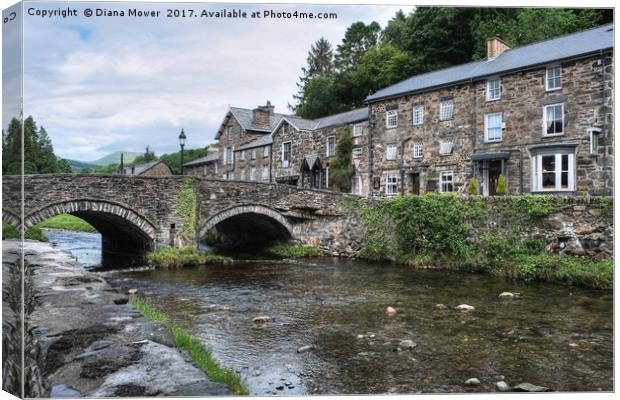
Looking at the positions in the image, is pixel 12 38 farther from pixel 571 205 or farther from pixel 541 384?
pixel 571 205

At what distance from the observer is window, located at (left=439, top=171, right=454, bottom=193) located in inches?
819

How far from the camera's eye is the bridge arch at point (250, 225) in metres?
17.3

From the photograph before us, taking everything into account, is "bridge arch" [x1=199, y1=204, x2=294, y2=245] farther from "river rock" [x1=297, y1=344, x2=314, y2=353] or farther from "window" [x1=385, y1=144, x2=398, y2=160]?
"river rock" [x1=297, y1=344, x2=314, y2=353]

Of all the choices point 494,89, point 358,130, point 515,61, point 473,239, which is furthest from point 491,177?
point 358,130

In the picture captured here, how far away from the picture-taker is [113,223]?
17219 millimetres

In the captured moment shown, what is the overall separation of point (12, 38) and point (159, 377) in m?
2.50

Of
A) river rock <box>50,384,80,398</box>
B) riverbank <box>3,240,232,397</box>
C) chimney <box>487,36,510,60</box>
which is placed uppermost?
chimney <box>487,36,510,60</box>

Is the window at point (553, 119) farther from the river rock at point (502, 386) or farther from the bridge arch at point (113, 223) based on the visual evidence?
the river rock at point (502, 386)

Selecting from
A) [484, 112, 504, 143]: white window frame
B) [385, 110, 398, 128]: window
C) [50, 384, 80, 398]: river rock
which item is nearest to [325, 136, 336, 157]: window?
[385, 110, 398, 128]: window

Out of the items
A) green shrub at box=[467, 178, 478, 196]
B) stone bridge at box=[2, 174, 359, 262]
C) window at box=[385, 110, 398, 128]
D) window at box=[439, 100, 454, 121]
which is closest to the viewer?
stone bridge at box=[2, 174, 359, 262]

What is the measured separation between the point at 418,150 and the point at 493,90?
403 cm

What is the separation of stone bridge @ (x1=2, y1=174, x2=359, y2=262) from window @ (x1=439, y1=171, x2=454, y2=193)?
4.84m

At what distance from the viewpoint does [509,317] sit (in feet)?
27.9

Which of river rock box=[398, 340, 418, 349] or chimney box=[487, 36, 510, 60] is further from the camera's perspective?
chimney box=[487, 36, 510, 60]
